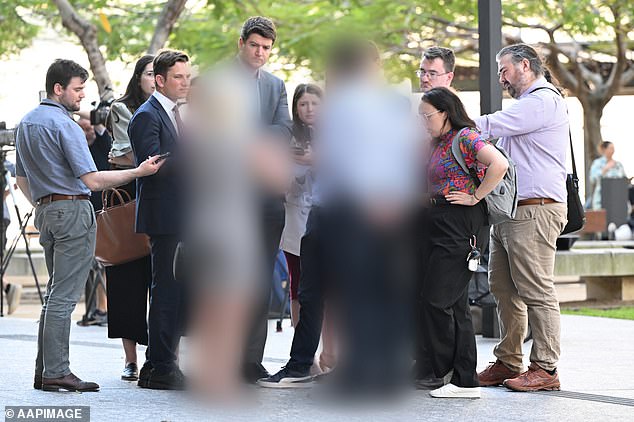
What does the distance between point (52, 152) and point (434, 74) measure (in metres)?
2.37

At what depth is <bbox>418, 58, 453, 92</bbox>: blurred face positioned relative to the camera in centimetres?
802

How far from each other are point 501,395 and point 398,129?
166 centimetres

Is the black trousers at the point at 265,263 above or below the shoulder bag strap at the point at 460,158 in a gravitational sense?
below

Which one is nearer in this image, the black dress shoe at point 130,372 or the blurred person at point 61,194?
the blurred person at point 61,194

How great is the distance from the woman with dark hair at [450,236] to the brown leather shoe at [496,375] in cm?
61

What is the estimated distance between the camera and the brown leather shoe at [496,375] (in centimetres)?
778

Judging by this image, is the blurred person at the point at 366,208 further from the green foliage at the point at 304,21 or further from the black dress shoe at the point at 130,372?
the green foliage at the point at 304,21

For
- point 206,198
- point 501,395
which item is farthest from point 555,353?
point 206,198

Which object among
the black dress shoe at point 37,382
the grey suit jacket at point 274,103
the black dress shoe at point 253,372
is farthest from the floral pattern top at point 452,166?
the black dress shoe at point 37,382

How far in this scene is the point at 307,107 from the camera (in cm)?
806

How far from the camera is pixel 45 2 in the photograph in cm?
1953

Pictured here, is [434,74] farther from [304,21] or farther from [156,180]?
[304,21]

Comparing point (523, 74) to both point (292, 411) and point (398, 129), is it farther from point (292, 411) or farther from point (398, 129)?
point (292, 411)

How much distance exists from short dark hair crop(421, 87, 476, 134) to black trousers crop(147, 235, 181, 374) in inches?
63.5
